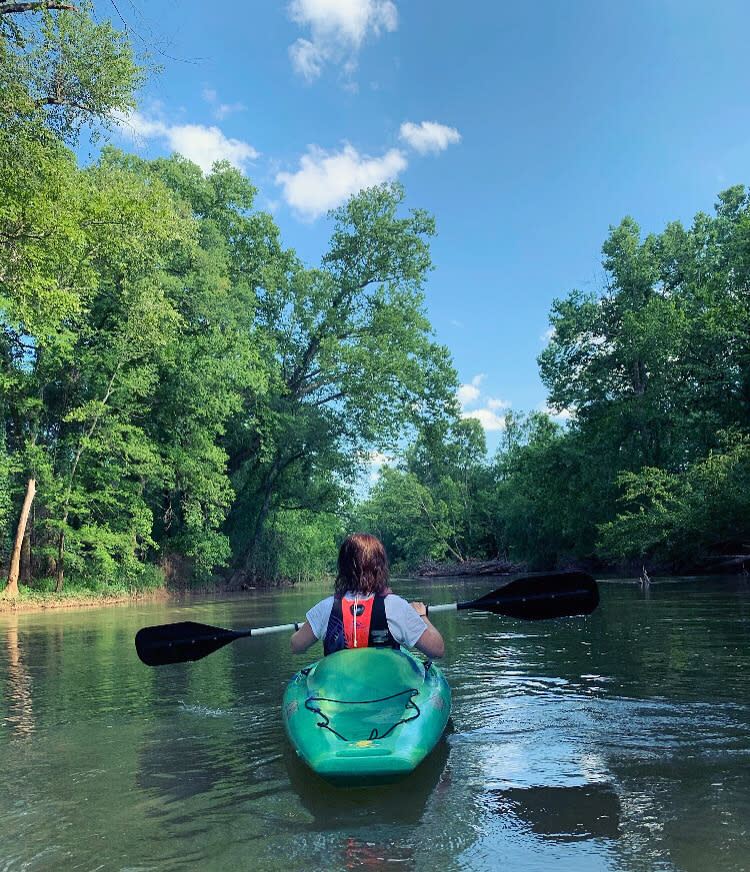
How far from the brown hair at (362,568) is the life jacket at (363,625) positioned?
0.23ft

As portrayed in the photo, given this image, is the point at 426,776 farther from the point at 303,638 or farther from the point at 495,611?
the point at 495,611

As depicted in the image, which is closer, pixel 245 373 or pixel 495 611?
pixel 495 611

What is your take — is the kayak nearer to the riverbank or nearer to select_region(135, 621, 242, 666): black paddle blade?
select_region(135, 621, 242, 666): black paddle blade

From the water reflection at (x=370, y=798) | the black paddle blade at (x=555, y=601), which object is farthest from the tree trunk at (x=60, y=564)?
the water reflection at (x=370, y=798)

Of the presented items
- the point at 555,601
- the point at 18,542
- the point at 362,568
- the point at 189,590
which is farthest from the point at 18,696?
the point at 189,590

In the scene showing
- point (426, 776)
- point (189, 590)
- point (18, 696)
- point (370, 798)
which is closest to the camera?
point (370, 798)

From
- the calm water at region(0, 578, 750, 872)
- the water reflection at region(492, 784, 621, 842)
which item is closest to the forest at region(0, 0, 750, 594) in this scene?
the calm water at region(0, 578, 750, 872)

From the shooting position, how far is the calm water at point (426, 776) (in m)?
2.61

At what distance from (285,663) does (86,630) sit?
6.26 meters

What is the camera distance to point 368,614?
4090 millimetres

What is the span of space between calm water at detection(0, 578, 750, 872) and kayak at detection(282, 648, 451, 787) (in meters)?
0.17

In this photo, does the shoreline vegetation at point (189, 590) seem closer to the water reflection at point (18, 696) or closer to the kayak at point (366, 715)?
the water reflection at point (18, 696)

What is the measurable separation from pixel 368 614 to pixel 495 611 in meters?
1.46

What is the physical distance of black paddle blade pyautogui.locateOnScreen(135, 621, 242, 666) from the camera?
16.8ft
